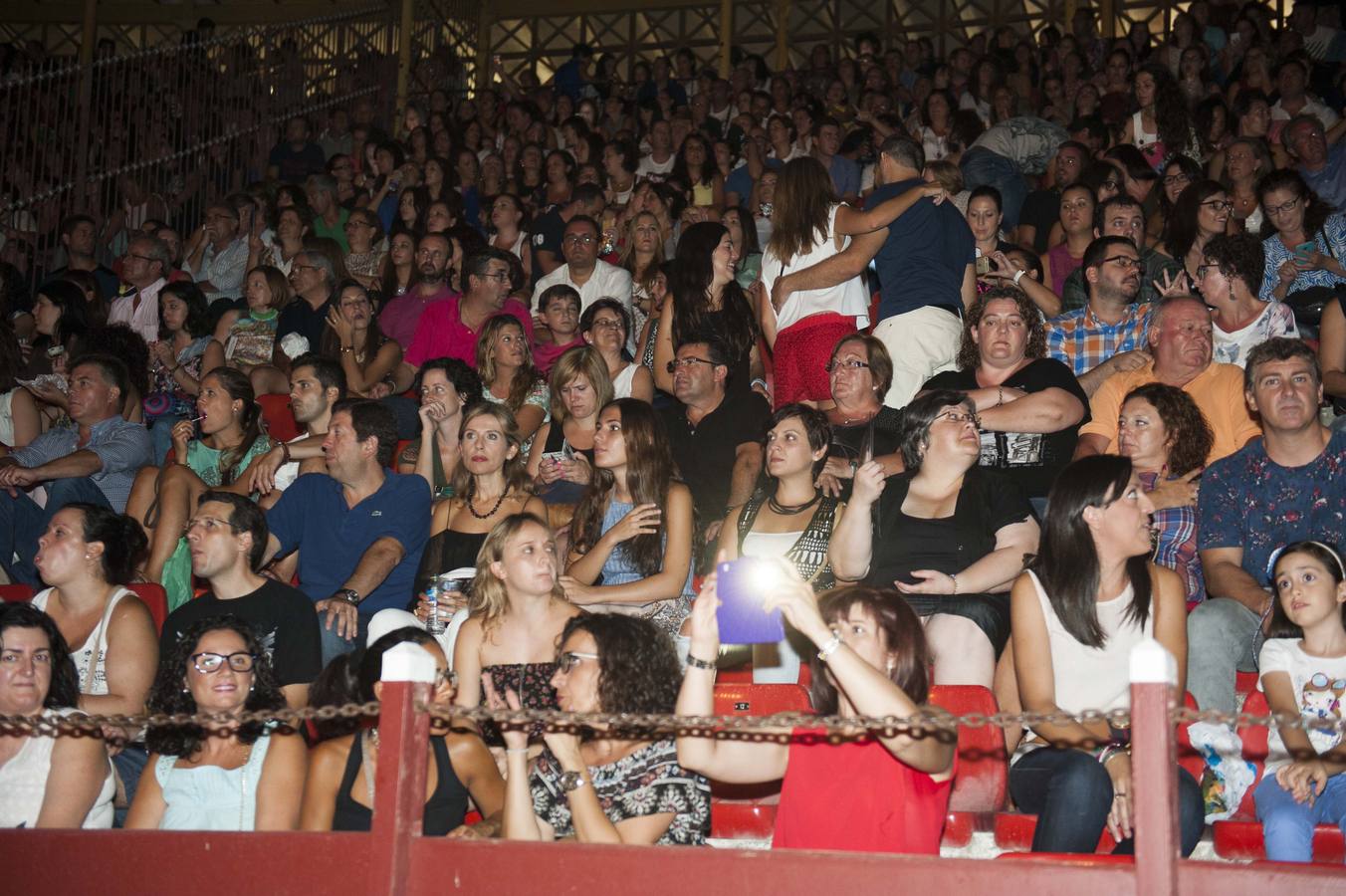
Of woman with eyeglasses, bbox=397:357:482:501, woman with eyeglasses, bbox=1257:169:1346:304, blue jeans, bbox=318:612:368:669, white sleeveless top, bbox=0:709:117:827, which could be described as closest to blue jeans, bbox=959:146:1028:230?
woman with eyeglasses, bbox=1257:169:1346:304

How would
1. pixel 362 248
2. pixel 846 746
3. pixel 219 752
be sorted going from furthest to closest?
pixel 362 248 → pixel 219 752 → pixel 846 746

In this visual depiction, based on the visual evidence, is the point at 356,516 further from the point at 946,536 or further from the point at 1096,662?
the point at 1096,662

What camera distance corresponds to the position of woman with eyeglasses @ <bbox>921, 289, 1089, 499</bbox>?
5520 mm

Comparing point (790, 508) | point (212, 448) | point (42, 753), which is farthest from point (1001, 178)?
point (42, 753)

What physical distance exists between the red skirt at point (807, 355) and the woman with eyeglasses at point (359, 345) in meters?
2.37

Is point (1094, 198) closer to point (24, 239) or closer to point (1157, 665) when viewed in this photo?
point (1157, 665)

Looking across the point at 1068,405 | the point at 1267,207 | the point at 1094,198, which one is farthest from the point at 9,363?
the point at 1267,207

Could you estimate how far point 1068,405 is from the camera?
5.53 metres

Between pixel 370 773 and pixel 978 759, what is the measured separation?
1.64 meters

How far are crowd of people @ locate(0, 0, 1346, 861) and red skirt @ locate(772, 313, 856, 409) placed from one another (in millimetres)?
24

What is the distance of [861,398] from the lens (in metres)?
5.94

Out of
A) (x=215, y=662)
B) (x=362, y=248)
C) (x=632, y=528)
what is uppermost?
(x=362, y=248)

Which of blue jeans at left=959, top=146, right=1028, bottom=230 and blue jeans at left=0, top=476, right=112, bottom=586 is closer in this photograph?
blue jeans at left=0, top=476, right=112, bottom=586

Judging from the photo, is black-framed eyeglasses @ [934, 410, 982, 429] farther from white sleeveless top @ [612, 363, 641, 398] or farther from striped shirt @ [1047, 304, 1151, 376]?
white sleeveless top @ [612, 363, 641, 398]
